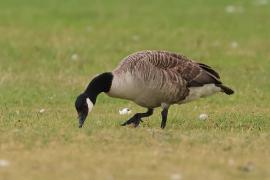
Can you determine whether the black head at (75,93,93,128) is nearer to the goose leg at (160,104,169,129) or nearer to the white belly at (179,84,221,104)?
the goose leg at (160,104,169,129)

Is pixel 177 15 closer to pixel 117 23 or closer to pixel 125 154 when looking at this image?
pixel 117 23

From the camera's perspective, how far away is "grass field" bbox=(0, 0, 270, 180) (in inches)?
346

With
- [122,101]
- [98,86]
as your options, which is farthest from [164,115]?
[122,101]

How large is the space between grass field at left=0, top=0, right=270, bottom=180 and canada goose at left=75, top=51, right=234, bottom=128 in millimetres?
371

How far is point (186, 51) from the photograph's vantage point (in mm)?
19734

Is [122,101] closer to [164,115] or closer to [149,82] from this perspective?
[164,115]

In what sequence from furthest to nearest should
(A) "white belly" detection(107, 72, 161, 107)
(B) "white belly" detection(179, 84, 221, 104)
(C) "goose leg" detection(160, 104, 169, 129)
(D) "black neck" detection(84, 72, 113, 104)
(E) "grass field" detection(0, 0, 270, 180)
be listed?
(B) "white belly" detection(179, 84, 221, 104) → (C) "goose leg" detection(160, 104, 169, 129) → (D) "black neck" detection(84, 72, 113, 104) → (A) "white belly" detection(107, 72, 161, 107) → (E) "grass field" detection(0, 0, 270, 180)

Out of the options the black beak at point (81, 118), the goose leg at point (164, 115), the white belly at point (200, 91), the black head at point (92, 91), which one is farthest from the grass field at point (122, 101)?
the white belly at point (200, 91)

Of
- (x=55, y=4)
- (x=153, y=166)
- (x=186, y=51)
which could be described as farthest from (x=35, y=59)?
(x=153, y=166)

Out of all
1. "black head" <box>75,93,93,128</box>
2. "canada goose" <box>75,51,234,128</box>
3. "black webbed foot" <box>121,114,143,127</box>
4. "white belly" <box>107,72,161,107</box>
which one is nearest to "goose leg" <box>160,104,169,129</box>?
"canada goose" <box>75,51,234,128</box>

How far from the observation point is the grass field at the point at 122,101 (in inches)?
346

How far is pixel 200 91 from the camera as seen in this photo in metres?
→ 11.7

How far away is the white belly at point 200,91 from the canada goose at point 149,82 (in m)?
0.02

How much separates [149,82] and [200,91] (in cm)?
94
